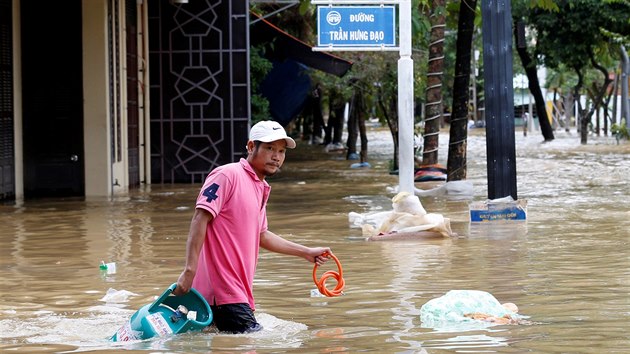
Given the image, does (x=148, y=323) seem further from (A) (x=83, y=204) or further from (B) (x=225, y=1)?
(B) (x=225, y=1)

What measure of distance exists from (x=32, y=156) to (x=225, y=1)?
18.3 ft

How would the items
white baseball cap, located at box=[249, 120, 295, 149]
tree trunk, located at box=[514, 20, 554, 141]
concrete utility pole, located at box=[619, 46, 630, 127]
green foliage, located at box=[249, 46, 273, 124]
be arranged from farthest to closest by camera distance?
concrete utility pole, located at box=[619, 46, 630, 127] → tree trunk, located at box=[514, 20, 554, 141] → green foliage, located at box=[249, 46, 273, 124] → white baseball cap, located at box=[249, 120, 295, 149]

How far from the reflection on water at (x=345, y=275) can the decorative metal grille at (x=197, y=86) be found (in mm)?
4588

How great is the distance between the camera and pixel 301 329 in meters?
7.68

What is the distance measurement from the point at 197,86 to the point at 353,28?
1035 cm

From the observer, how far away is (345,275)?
10266 millimetres

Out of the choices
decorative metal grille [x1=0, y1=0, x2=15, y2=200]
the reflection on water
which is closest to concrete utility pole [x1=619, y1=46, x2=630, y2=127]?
the reflection on water

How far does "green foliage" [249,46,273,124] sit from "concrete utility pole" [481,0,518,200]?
11.4 metres

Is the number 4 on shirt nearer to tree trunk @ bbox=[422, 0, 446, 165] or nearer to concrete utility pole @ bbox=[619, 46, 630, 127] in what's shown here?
tree trunk @ bbox=[422, 0, 446, 165]

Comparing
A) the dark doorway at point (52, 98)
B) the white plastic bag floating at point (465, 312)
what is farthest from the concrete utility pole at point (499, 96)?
the dark doorway at point (52, 98)

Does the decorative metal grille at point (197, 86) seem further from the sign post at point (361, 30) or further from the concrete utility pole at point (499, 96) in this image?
the sign post at point (361, 30)

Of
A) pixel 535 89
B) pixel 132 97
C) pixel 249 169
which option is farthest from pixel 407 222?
pixel 535 89

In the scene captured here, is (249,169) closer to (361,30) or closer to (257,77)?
(361,30)

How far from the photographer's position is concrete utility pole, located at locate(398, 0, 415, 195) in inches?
568
